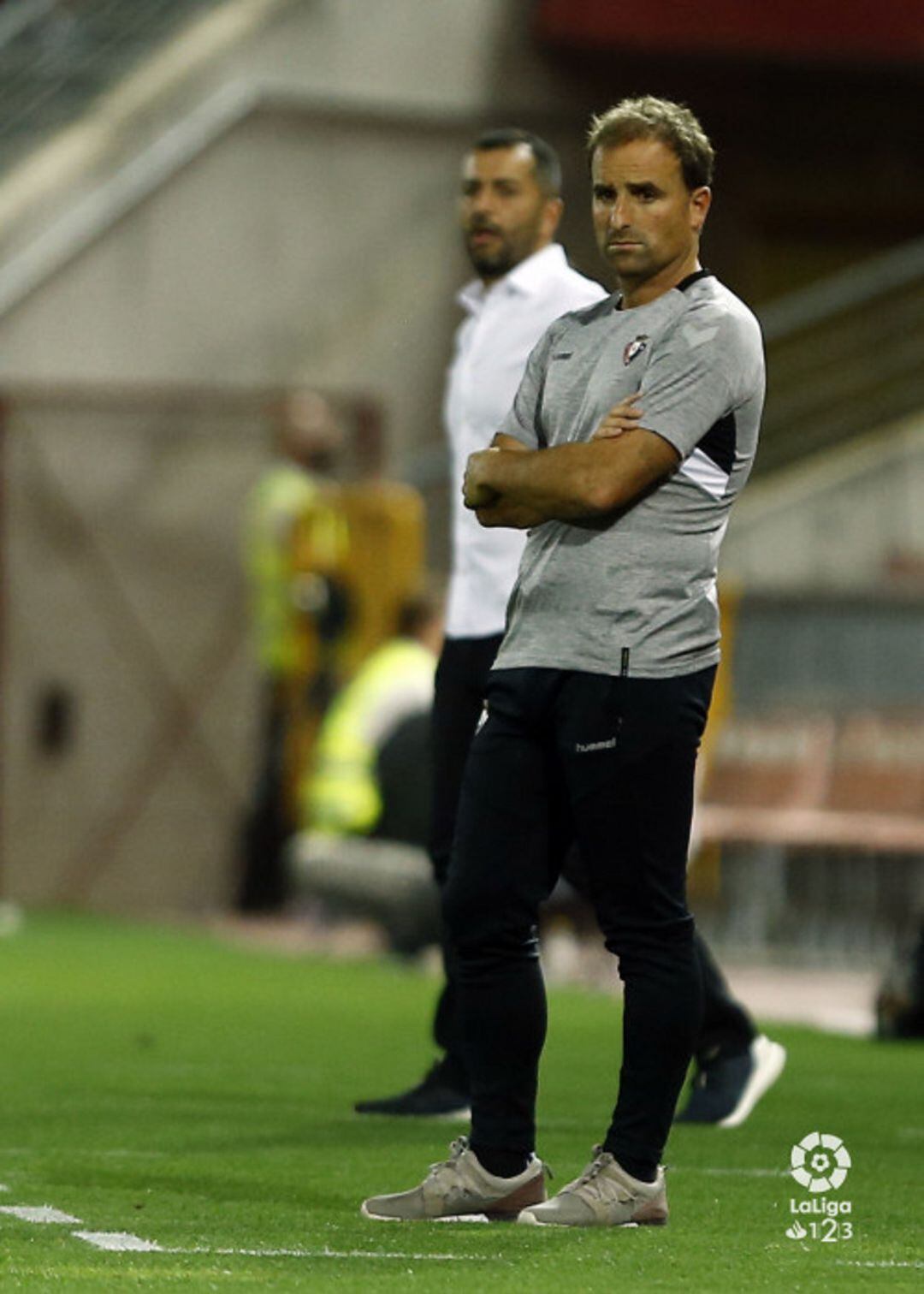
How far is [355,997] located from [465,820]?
698 cm

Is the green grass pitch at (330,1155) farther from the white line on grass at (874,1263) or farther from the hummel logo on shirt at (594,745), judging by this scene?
the hummel logo on shirt at (594,745)

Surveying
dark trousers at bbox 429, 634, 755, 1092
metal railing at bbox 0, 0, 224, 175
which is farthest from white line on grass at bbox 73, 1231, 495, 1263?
metal railing at bbox 0, 0, 224, 175

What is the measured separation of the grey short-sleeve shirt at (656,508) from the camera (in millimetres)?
6195

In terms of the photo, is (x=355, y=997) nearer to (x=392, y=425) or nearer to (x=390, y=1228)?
(x=390, y=1228)

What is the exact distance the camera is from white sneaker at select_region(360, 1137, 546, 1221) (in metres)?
6.34

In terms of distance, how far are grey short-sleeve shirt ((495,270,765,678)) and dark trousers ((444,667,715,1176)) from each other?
0.23ft

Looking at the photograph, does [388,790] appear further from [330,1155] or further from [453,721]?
[330,1155]

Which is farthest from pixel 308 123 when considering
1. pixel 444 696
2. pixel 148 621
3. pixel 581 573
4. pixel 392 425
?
pixel 581 573

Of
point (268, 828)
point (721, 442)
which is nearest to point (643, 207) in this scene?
point (721, 442)

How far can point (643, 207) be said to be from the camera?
6266 mm

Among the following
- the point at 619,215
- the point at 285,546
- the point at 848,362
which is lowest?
the point at 285,546

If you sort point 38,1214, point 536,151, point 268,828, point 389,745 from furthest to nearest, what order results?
point 268,828
point 389,745
point 536,151
point 38,1214

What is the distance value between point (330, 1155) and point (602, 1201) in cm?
144

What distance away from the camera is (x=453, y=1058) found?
8.31 m
